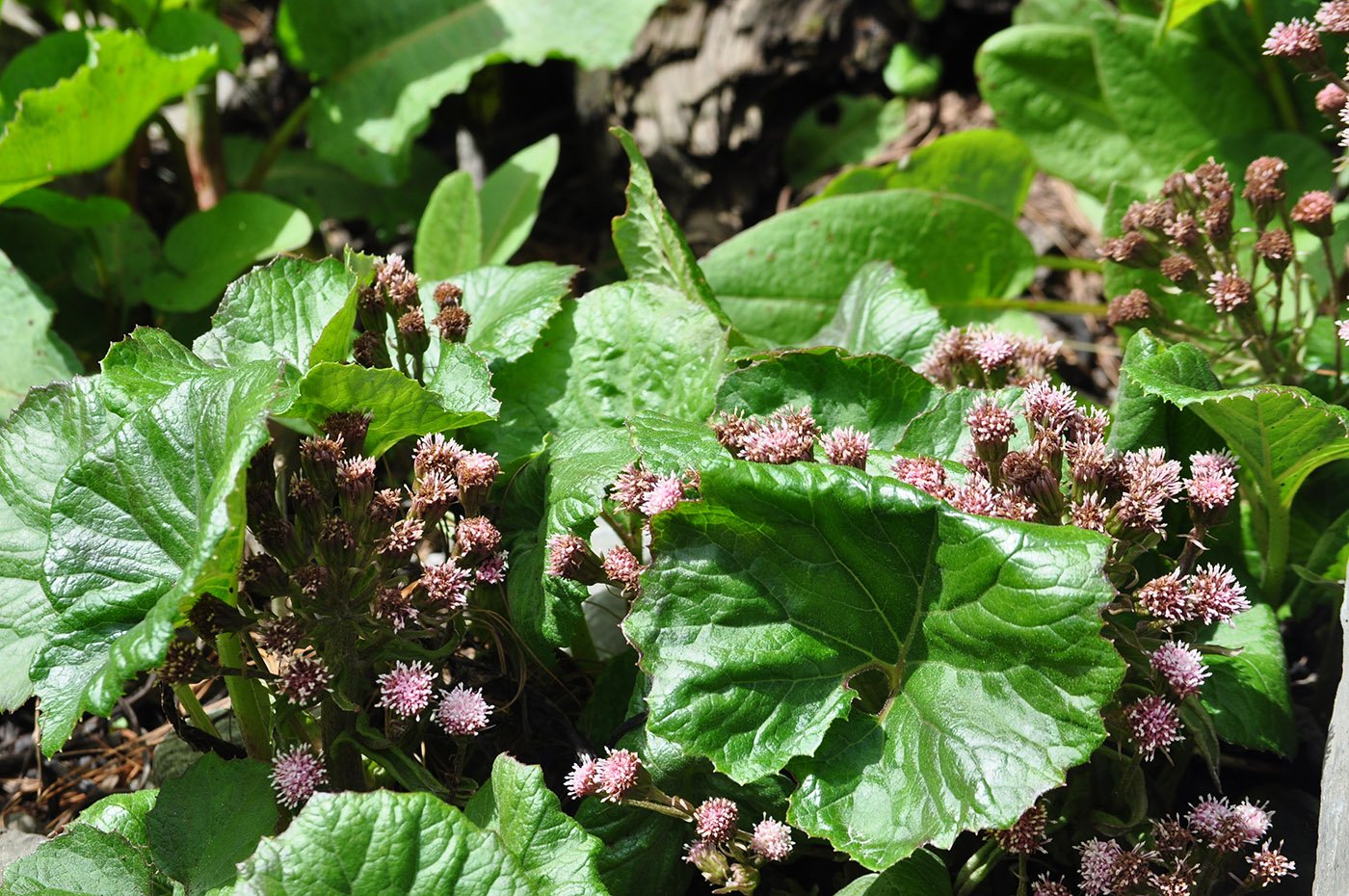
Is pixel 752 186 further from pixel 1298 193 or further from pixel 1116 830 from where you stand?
pixel 1116 830

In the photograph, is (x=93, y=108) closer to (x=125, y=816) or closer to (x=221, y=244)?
(x=221, y=244)

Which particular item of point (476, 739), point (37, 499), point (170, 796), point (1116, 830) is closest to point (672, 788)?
point (476, 739)

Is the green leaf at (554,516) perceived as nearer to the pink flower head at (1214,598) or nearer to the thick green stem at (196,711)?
the thick green stem at (196,711)

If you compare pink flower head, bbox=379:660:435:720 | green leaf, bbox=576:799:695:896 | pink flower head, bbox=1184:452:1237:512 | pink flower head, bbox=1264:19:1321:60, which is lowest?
green leaf, bbox=576:799:695:896

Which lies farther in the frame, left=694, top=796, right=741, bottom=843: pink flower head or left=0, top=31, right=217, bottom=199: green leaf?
left=0, top=31, right=217, bottom=199: green leaf

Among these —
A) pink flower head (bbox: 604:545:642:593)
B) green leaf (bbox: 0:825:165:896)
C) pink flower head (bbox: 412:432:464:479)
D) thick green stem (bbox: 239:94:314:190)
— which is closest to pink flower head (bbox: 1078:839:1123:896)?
pink flower head (bbox: 604:545:642:593)

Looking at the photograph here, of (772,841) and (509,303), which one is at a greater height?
(509,303)

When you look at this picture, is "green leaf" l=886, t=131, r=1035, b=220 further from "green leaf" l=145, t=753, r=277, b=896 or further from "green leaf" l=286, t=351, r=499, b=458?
"green leaf" l=145, t=753, r=277, b=896

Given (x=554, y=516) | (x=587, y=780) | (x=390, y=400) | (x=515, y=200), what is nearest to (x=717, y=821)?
(x=587, y=780)
